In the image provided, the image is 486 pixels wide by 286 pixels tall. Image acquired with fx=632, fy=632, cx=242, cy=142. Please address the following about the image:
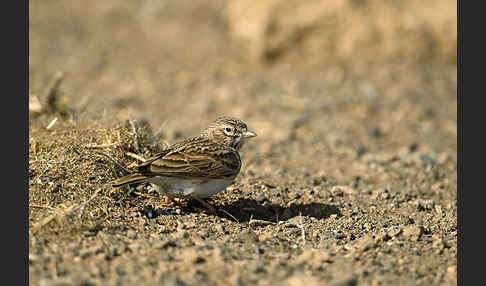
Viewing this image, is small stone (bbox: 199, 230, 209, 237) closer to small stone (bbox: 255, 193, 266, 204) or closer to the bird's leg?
the bird's leg

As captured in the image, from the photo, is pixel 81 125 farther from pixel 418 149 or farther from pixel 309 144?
pixel 418 149

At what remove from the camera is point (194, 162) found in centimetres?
708

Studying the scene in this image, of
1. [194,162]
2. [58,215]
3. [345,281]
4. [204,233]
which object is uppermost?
[194,162]

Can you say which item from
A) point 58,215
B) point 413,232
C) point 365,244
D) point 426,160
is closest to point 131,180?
point 58,215

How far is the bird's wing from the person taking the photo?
671 centimetres

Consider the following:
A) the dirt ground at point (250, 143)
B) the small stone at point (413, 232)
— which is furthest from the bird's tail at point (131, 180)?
the small stone at point (413, 232)

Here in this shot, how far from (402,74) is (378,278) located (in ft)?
34.7

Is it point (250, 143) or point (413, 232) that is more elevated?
point (250, 143)

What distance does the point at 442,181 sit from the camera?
10102mm

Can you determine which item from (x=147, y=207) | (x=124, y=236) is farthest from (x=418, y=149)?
(x=124, y=236)

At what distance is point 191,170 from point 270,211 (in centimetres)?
129

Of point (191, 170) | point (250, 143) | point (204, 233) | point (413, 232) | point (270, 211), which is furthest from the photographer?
point (250, 143)

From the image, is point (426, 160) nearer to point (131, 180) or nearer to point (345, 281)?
point (131, 180)

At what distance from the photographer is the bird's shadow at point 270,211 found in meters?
7.43
